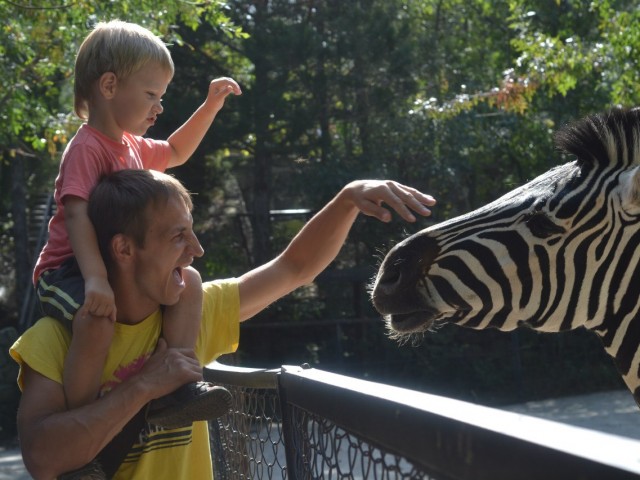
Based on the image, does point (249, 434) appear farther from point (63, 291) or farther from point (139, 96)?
point (139, 96)

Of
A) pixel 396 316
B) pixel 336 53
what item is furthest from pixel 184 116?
pixel 396 316

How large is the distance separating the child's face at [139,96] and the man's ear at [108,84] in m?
0.01

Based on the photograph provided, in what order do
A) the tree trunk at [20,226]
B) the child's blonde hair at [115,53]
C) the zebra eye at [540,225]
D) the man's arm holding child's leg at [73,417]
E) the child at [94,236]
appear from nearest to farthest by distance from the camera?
the man's arm holding child's leg at [73,417] < the child at [94,236] < the child's blonde hair at [115,53] < the zebra eye at [540,225] < the tree trunk at [20,226]

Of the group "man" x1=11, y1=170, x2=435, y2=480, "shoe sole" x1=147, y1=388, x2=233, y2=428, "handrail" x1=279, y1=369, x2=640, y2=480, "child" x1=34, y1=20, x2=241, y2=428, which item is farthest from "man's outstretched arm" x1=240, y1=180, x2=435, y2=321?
"handrail" x1=279, y1=369, x2=640, y2=480

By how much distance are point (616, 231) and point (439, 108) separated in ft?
32.3

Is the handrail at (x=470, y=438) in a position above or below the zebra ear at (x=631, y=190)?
below

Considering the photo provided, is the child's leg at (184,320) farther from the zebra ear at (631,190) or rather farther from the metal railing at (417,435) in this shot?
the zebra ear at (631,190)

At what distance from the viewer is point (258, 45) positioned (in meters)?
14.4

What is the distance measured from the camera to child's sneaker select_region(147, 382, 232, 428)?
230 cm

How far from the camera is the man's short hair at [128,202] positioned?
2449mm

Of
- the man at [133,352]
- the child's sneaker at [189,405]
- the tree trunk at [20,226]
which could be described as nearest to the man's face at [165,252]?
the man at [133,352]

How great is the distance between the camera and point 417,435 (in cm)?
145

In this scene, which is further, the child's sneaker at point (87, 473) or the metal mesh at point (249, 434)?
the metal mesh at point (249, 434)

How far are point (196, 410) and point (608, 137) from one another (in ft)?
7.25
